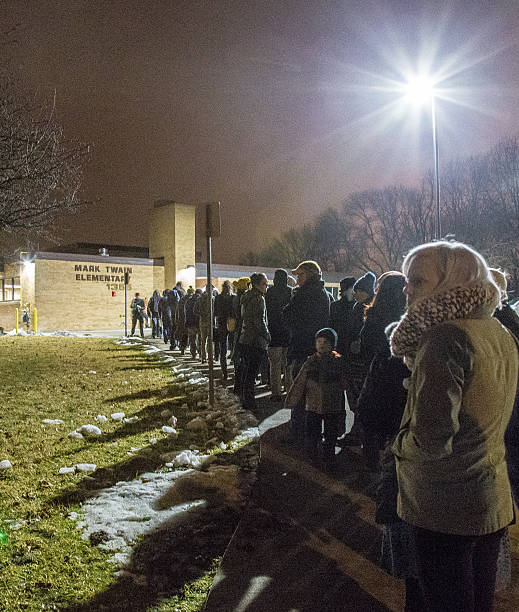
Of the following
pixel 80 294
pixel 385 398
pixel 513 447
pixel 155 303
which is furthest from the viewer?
pixel 80 294

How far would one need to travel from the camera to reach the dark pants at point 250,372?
7649mm

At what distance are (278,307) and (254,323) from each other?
1112 millimetres

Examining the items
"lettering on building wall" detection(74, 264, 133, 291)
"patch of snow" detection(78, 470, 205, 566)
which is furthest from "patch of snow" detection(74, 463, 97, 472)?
"lettering on building wall" detection(74, 264, 133, 291)

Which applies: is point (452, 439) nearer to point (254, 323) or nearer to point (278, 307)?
point (254, 323)

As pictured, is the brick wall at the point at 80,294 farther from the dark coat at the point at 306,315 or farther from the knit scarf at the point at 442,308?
the knit scarf at the point at 442,308

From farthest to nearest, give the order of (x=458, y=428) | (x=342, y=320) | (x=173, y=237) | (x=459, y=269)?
(x=173, y=237)
(x=342, y=320)
(x=459, y=269)
(x=458, y=428)

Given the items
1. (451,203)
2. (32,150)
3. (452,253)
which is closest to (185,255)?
(451,203)

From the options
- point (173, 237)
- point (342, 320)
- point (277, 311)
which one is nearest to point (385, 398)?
point (342, 320)

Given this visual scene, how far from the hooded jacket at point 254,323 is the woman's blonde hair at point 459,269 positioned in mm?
5716

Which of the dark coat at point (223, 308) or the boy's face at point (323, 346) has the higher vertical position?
the dark coat at point (223, 308)

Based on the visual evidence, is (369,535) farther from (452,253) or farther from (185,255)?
(185,255)

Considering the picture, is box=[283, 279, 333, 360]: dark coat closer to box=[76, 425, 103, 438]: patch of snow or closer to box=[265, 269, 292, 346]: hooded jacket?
box=[265, 269, 292, 346]: hooded jacket

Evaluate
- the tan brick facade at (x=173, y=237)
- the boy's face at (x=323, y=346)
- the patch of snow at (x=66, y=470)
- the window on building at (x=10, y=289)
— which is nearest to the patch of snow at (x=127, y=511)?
the patch of snow at (x=66, y=470)

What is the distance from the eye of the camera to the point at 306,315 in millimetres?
6680
